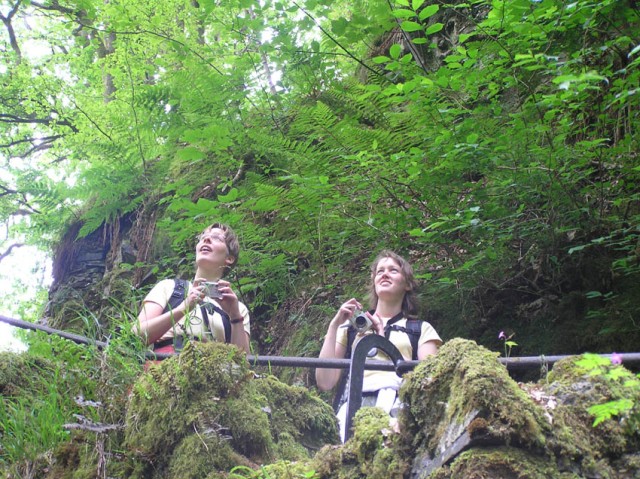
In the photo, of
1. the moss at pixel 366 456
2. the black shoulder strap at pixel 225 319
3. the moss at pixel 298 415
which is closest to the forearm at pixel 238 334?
the black shoulder strap at pixel 225 319

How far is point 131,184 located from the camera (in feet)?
28.1

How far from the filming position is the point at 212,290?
334 centimetres

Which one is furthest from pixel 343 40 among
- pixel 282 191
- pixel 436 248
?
pixel 436 248

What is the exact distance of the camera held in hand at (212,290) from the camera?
10.7 ft

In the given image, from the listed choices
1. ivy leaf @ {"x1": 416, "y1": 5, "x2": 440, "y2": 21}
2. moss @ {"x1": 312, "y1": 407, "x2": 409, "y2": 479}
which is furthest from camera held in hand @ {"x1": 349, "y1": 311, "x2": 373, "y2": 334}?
ivy leaf @ {"x1": 416, "y1": 5, "x2": 440, "y2": 21}

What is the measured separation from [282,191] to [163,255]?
3.51 meters

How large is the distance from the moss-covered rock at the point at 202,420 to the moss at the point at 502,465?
1008 mm

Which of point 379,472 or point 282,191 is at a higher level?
point 282,191

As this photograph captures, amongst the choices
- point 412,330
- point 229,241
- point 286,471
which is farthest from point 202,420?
point 229,241

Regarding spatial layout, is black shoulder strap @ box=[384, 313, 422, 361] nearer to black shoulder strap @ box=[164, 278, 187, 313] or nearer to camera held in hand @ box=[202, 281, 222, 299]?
camera held in hand @ box=[202, 281, 222, 299]

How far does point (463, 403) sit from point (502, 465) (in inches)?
8.6

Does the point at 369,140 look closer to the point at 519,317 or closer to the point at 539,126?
the point at 539,126

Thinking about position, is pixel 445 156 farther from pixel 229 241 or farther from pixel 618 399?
pixel 618 399

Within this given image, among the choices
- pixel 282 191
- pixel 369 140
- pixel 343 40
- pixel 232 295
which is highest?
pixel 343 40
